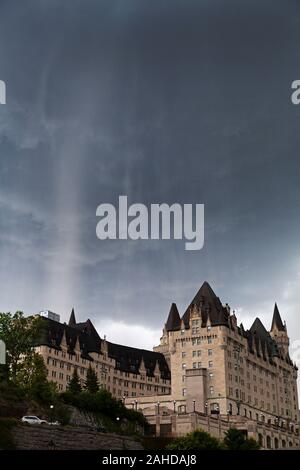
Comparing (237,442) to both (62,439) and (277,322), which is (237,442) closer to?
(62,439)

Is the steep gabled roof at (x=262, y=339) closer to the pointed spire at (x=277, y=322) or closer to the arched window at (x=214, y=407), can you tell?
the pointed spire at (x=277, y=322)

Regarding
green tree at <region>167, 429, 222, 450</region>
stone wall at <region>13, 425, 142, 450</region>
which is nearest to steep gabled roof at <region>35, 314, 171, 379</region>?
stone wall at <region>13, 425, 142, 450</region>

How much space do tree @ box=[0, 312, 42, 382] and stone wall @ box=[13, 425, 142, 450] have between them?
21819 millimetres

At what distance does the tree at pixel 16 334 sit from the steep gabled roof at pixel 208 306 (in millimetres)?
39540

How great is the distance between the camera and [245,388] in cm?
12181

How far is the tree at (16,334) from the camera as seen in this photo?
8714 cm

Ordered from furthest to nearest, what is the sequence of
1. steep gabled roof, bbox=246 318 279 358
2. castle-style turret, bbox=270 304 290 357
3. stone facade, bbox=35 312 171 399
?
castle-style turret, bbox=270 304 290 357, steep gabled roof, bbox=246 318 279 358, stone facade, bbox=35 312 171 399

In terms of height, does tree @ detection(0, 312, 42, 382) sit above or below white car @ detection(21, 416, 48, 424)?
above

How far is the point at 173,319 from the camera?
134m

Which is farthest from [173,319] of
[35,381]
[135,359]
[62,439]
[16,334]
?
[62,439]

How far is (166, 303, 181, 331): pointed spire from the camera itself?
5054 inches

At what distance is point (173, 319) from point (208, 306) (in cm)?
1294

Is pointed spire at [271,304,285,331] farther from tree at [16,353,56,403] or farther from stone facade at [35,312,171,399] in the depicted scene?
tree at [16,353,56,403]
